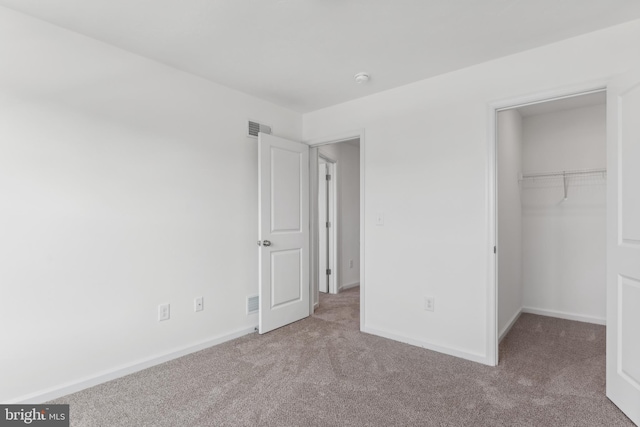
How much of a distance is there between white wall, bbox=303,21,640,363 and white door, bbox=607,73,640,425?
1.20 ft

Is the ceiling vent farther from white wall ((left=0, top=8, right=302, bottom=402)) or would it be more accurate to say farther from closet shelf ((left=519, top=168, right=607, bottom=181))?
closet shelf ((left=519, top=168, right=607, bottom=181))

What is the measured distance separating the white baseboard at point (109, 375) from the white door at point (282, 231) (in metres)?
0.55

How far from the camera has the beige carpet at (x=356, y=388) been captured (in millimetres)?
1874

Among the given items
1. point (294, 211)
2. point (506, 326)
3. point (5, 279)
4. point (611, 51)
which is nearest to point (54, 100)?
point (5, 279)

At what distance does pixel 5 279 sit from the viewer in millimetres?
1923

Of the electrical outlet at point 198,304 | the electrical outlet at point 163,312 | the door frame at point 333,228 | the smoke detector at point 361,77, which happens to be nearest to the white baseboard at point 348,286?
the door frame at point 333,228

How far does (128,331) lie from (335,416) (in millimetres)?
1608

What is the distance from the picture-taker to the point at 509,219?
3.44 metres

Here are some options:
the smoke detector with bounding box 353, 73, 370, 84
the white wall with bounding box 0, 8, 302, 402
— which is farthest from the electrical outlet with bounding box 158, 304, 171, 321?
the smoke detector with bounding box 353, 73, 370, 84

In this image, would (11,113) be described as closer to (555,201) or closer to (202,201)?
(202,201)

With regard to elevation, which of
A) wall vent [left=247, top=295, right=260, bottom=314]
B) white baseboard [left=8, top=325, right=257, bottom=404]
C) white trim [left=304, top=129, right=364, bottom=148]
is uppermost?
white trim [left=304, top=129, right=364, bottom=148]

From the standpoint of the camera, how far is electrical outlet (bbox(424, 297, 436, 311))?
2.87 meters

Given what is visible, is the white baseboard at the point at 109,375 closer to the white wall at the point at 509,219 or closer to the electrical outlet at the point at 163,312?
the electrical outlet at the point at 163,312

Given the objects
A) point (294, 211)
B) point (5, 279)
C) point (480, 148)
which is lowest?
point (5, 279)
